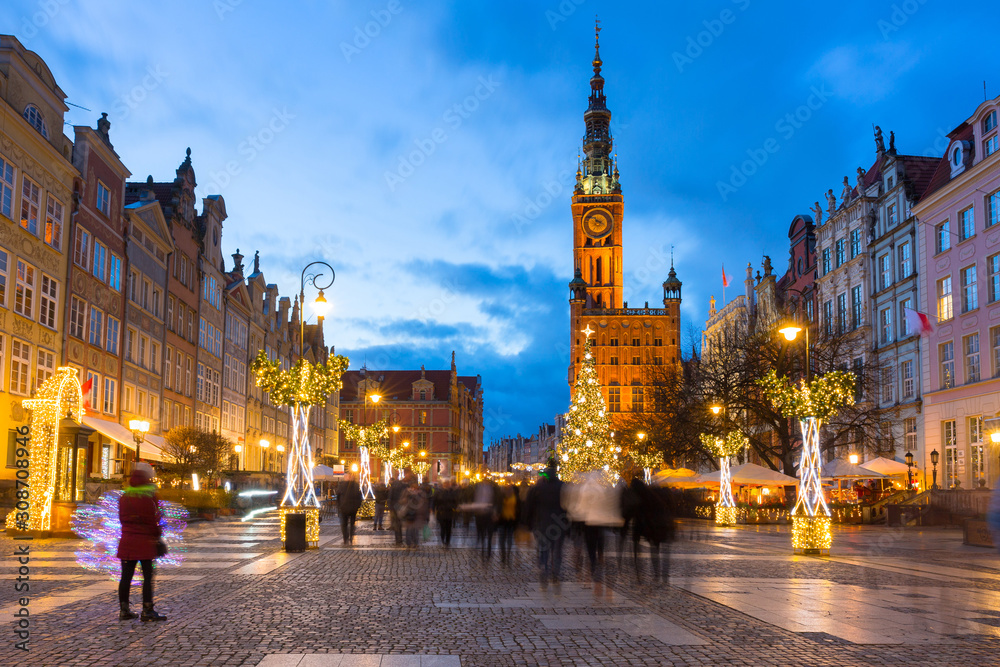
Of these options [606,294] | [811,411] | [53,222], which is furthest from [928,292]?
[606,294]

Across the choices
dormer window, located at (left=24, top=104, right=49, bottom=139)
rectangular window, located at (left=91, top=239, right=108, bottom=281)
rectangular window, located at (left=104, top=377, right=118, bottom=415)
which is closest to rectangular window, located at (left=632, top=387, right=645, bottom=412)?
rectangular window, located at (left=104, top=377, right=118, bottom=415)

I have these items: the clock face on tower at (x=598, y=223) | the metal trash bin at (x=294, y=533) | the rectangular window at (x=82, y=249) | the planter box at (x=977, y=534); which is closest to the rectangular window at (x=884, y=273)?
the planter box at (x=977, y=534)

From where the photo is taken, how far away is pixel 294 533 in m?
20.5

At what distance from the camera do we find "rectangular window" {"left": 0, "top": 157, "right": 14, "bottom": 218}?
29.3m

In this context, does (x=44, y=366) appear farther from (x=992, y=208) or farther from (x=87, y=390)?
(x=992, y=208)

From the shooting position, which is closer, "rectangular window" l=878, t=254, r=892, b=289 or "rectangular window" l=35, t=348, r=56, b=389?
"rectangular window" l=35, t=348, r=56, b=389

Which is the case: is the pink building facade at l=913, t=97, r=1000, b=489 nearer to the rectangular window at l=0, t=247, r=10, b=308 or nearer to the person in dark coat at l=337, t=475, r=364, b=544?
the person in dark coat at l=337, t=475, r=364, b=544

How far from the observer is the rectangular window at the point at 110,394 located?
38.3m

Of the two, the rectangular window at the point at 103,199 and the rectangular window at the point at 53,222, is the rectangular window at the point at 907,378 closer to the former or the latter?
the rectangular window at the point at 103,199

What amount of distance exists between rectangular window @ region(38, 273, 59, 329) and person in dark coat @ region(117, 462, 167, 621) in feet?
82.0

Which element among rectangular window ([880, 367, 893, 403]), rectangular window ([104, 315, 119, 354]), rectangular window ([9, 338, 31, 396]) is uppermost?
rectangular window ([104, 315, 119, 354])

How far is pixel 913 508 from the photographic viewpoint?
115 ft

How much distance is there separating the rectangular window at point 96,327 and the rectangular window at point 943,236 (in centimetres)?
3380

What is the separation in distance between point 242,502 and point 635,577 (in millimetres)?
28904
